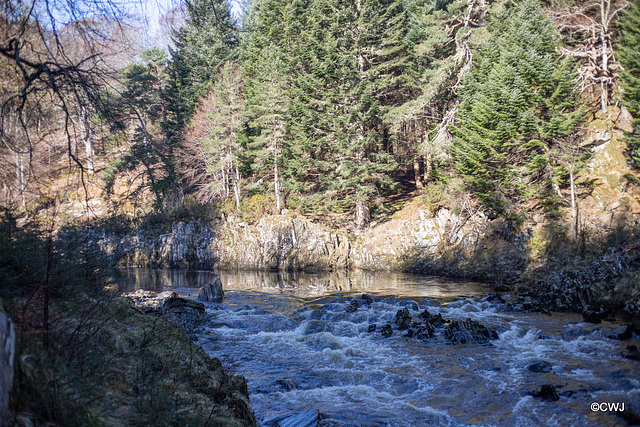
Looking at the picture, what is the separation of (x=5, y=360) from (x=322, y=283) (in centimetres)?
1889

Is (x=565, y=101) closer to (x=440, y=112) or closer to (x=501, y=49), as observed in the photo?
(x=501, y=49)

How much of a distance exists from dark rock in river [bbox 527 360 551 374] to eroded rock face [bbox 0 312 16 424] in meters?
8.92

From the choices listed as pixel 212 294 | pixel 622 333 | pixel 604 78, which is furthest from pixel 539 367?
pixel 604 78

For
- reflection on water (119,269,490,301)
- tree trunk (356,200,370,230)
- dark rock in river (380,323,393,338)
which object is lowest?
dark rock in river (380,323,393,338)

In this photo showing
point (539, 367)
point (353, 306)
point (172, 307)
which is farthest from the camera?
point (353, 306)

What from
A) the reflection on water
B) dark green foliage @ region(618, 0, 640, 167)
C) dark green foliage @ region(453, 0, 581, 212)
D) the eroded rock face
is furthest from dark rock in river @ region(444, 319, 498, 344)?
dark green foliage @ region(618, 0, 640, 167)

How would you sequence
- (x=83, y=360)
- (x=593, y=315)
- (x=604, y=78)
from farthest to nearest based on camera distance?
(x=604, y=78), (x=593, y=315), (x=83, y=360)

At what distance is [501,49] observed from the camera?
2088 centimetres

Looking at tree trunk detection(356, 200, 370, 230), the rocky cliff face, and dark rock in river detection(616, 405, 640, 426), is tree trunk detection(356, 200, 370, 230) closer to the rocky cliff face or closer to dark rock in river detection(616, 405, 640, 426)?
the rocky cliff face

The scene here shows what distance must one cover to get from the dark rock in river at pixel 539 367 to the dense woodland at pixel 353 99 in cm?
848

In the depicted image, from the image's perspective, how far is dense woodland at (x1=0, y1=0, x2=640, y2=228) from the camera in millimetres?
4438

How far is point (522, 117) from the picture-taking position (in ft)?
60.6

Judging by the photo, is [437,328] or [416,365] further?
[437,328]

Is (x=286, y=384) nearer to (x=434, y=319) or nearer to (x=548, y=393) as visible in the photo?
(x=548, y=393)
